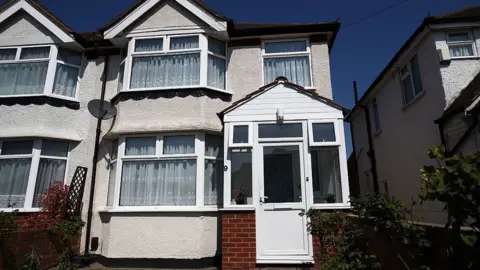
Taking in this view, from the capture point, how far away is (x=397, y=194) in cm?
1091

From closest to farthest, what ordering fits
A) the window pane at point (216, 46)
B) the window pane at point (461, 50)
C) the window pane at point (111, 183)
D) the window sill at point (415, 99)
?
the window pane at point (111, 183)
the window pane at point (461, 50)
the window pane at point (216, 46)
the window sill at point (415, 99)

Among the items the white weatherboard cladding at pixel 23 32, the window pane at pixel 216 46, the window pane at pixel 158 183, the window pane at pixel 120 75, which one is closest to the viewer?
the window pane at pixel 158 183

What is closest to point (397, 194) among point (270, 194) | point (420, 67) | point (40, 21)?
point (420, 67)

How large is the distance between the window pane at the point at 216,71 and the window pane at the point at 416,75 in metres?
6.09

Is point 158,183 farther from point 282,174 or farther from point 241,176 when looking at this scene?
point 282,174

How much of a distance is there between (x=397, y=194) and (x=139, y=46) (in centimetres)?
1041

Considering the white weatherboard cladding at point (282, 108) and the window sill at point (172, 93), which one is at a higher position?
the window sill at point (172, 93)

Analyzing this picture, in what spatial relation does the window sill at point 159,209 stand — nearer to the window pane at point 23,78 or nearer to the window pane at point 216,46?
the window pane at point 23,78

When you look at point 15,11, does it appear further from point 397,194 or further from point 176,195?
point 397,194

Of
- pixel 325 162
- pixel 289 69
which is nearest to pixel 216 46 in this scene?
pixel 289 69

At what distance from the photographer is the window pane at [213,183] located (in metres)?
7.11

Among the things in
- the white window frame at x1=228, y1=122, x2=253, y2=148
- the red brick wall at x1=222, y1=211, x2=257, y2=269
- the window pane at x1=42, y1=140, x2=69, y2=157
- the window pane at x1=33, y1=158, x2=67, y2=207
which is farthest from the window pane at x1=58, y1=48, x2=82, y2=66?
the red brick wall at x1=222, y1=211, x2=257, y2=269

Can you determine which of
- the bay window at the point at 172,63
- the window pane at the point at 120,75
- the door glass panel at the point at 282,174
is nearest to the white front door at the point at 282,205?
the door glass panel at the point at 282,174

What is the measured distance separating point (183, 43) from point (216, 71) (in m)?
1.23
